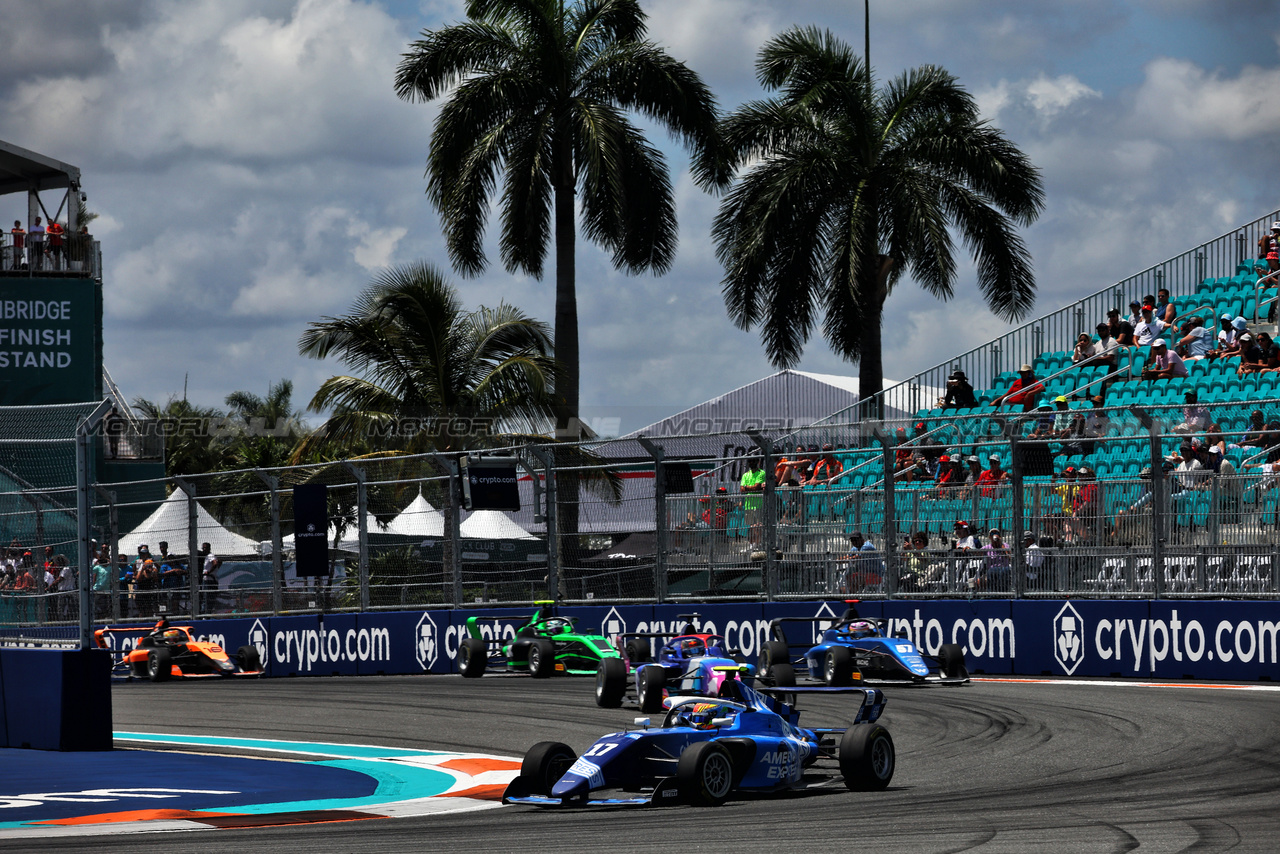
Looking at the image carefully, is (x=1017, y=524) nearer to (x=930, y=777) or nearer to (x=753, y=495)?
(x=753, y=495)

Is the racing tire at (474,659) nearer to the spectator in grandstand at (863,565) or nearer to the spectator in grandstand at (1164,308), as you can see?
the spectator in grandstand at (863,565)

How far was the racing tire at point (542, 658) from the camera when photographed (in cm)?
1864

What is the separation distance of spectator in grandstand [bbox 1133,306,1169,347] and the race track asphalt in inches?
416

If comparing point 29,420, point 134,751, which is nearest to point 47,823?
point 134,751

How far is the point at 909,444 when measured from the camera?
742 inches

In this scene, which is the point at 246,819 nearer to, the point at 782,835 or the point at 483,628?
the point at 782,835

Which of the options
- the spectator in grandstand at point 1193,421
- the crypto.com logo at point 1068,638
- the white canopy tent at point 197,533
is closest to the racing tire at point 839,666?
the crypto.com logo at point 1068,638

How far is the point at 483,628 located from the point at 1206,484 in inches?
395

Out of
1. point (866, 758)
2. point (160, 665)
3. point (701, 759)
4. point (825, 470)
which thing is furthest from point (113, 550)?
point (866, 758)

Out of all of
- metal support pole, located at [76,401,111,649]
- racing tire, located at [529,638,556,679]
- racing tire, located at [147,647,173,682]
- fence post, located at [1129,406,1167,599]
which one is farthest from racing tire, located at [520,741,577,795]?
racing tire, located at [147,647,173,682]

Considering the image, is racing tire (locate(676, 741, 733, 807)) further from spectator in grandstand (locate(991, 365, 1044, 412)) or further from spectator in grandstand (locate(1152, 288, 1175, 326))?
spectator in grandstand (locate(1152, 288, 1175, 326))

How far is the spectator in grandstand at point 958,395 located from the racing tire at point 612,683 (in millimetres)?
14086

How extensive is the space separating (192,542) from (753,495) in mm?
9016

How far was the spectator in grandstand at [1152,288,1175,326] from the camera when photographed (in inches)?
1006
